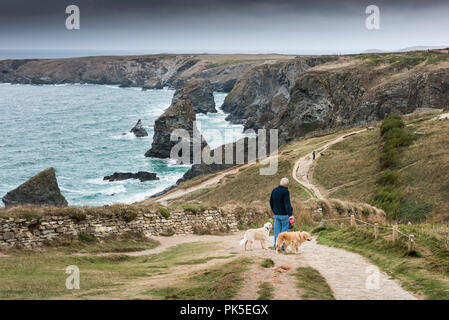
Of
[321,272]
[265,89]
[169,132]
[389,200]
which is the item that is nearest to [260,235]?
[321,272]

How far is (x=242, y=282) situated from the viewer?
10.4 m

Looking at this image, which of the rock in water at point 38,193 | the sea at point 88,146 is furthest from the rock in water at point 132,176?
the rock in water at point 38,193

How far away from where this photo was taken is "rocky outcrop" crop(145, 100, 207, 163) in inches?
3610

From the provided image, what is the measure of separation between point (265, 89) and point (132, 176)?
9456 cm

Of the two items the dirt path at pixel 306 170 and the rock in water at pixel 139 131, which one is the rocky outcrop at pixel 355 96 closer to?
the dirt path at pixel 306 170

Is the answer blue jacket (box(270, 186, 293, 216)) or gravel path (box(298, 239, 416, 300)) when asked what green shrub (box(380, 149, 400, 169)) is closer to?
gravel path (box(298, 239, 416, 300))

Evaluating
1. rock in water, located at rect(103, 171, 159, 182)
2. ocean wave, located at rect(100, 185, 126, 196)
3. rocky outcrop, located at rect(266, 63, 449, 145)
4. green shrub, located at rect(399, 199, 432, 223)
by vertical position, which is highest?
rocky outcrop, located at rect(266, 63, 449, 145)

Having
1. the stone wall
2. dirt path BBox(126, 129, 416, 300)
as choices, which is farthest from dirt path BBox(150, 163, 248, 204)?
dirt path BBox(126, 129, 416, 300)

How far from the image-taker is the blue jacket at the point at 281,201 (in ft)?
47.7

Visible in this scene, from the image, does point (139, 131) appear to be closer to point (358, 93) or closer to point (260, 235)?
point (358, 93)

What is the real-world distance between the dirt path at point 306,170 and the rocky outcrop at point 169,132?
109 feet

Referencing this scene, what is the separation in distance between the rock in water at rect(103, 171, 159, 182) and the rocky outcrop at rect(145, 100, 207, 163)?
648 inches
